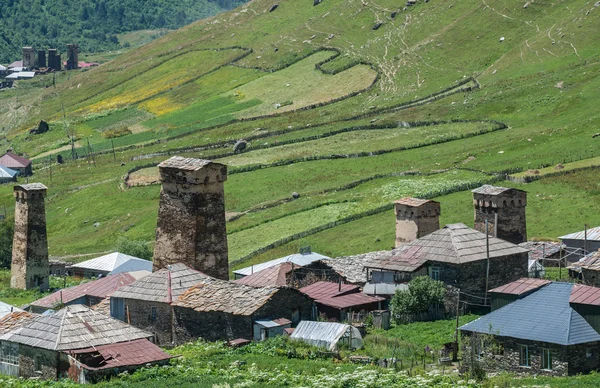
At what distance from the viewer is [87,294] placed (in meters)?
81.8

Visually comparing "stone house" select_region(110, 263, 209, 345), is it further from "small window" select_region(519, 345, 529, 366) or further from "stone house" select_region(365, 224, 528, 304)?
"small window" select_region(519, 345, 529, 366)

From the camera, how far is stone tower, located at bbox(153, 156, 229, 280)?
7488cm

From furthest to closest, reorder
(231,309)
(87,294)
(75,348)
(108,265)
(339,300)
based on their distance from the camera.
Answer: (108,265)
(87,294)
(339,300)
(231,309)
(75,348)

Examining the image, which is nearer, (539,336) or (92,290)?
(539,336)

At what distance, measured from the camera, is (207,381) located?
53156 mm

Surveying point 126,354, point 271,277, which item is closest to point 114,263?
point 271,277

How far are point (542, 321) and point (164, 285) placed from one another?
20355 millimetres

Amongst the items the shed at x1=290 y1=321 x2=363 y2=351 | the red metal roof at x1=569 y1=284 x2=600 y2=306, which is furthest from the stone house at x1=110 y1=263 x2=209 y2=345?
the red metal roof at x1=569 y1=284 x2=600 y2=306

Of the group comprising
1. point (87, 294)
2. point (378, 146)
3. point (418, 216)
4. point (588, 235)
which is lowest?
point (87, 294)

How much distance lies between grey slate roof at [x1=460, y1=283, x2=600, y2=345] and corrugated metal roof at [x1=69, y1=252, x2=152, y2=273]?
4288 cm

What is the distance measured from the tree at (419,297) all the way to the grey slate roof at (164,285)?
10.1 m

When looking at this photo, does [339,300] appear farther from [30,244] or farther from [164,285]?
[30,244]

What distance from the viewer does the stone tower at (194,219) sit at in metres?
74.9

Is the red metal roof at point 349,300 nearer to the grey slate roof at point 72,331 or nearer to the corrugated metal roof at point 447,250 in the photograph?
the corrugated metal roof at point 447,250
